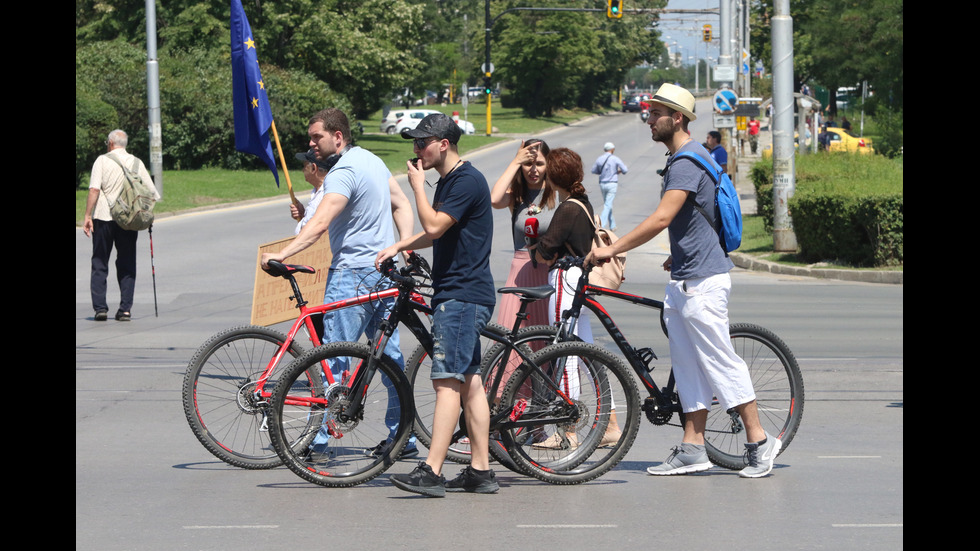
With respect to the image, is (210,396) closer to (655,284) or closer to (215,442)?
(215,442)

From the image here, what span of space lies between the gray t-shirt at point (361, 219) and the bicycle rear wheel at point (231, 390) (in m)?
0.59

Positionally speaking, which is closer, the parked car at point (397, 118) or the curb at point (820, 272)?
the curb at point (820, 272)

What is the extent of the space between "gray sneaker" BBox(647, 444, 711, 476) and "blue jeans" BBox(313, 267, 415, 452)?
1359 millimetres

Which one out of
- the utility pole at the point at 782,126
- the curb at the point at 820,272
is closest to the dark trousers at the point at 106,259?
the curb at the point at 820,272

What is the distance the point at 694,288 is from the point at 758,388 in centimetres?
88

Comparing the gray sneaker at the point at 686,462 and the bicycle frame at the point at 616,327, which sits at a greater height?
the bicycle frame at the point at 616,327

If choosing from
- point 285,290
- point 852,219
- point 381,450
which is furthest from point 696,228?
point 852,219

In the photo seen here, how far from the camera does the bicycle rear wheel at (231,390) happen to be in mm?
6164

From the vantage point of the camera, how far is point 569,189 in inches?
269

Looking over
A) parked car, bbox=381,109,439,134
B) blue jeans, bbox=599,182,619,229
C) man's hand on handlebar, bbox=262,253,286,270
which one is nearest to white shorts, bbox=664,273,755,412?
man's hand on handlebar, bbox=262,253,286,270

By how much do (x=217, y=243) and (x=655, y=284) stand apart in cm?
855

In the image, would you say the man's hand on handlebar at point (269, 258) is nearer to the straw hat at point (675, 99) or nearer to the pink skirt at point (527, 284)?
the pink skirt at point (527, 284)

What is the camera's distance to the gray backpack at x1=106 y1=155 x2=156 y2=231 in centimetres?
1193
